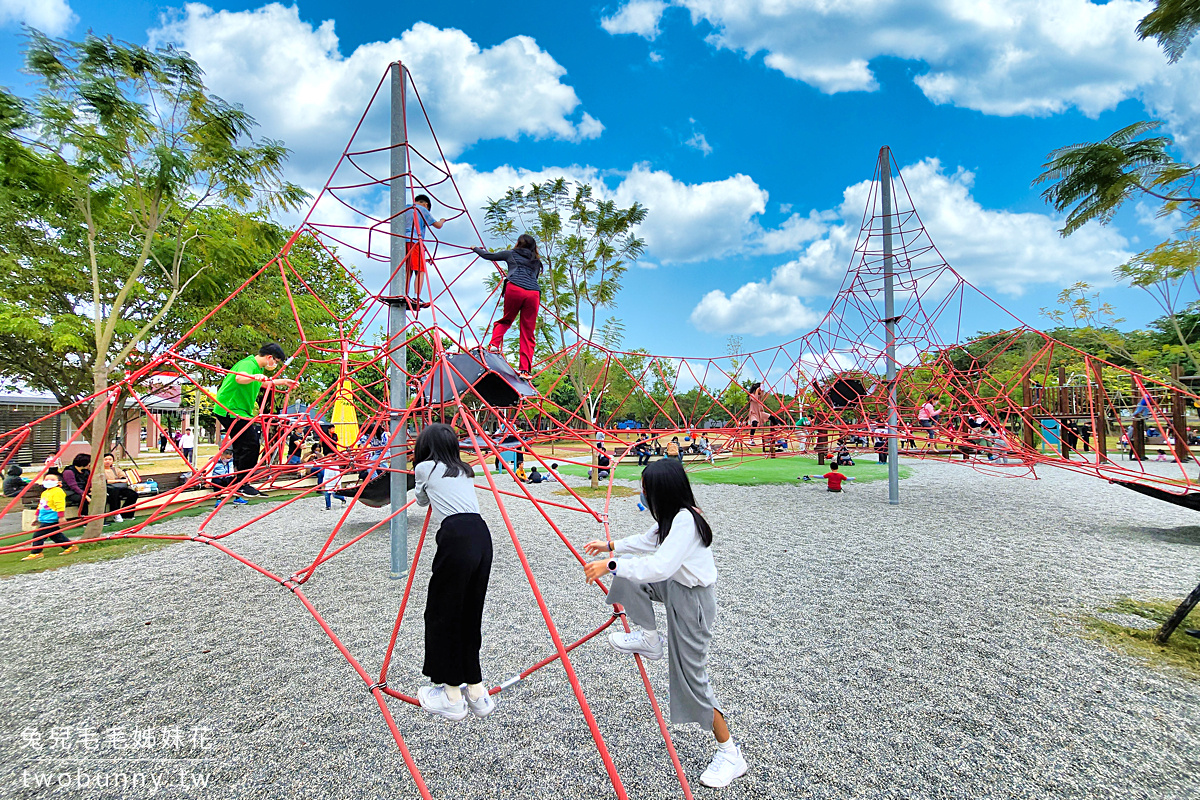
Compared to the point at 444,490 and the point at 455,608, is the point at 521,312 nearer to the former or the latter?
the point at 444,490

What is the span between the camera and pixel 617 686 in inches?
127

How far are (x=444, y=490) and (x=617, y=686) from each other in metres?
1.88

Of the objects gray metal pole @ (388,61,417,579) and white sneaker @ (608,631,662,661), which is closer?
white sneaker @ (608,631,662,661)

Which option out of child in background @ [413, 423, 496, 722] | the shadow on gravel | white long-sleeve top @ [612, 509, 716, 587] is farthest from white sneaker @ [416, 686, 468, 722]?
the shadow on gravel

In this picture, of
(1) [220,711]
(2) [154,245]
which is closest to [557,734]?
(1) [220,711]

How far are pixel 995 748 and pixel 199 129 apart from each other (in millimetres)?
10311

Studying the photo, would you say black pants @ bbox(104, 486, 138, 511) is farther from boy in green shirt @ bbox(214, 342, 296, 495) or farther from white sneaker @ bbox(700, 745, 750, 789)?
white sneaker @ bbox(700, 745, 750, 789)

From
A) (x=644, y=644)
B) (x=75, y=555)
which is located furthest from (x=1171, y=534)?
(x=75, y=555)

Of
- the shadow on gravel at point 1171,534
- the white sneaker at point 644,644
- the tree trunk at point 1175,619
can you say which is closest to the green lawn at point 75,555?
the white sneaker at point 644,644

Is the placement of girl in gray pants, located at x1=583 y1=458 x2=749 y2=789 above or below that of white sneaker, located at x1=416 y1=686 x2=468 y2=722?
above

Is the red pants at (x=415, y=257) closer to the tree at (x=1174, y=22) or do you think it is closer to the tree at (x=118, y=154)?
the tree at (x=118, y=154)

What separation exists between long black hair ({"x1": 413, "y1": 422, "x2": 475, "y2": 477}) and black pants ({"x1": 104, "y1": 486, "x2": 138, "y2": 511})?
8252 millimetres

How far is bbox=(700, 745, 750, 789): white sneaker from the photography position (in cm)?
231

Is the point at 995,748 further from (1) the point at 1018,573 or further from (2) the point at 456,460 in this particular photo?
(1) the point at 1018,573
